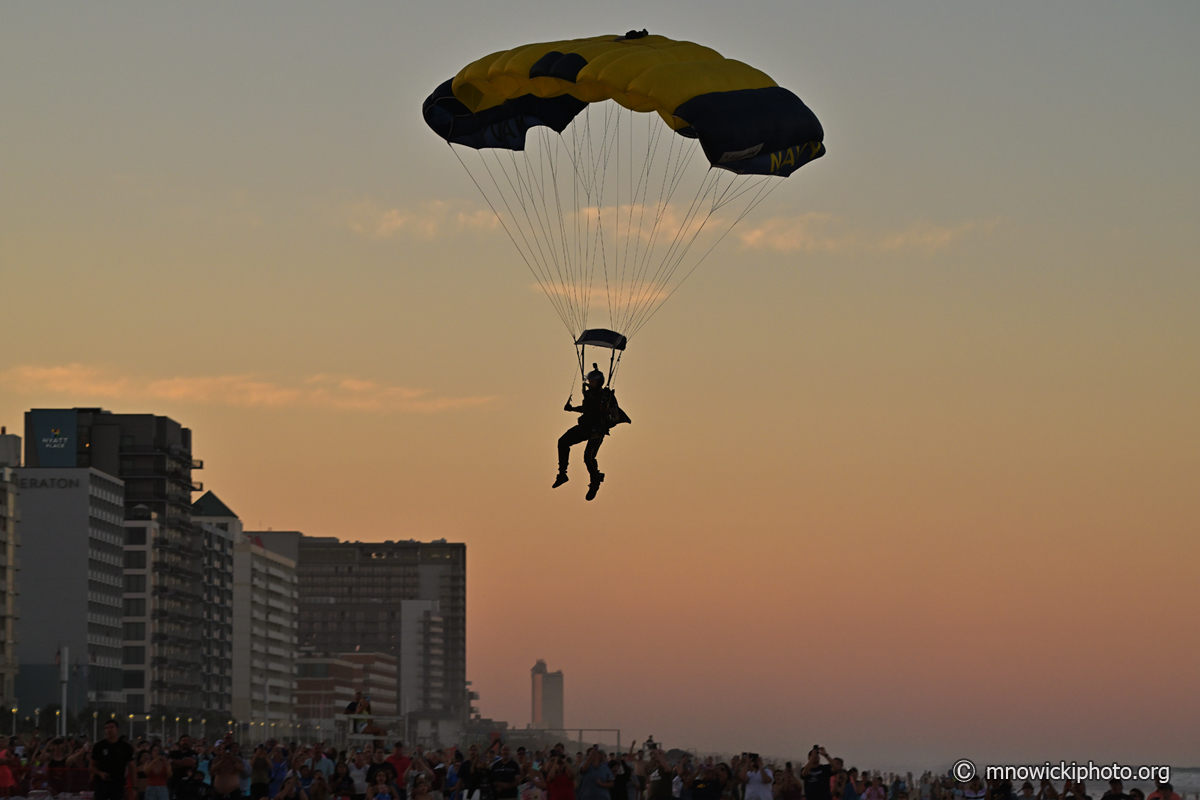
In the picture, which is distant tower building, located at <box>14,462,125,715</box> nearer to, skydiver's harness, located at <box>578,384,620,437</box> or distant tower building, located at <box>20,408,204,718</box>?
distant tower building, located at <box>20,408,204,718</box>

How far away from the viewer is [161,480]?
152m

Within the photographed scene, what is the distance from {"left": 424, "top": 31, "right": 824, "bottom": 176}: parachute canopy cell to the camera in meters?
26.4

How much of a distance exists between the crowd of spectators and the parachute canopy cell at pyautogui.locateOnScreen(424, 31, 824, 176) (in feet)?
33.3

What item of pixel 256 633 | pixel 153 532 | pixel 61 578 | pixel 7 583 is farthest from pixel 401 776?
pixel 256 633

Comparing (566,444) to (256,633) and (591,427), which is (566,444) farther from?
(256,633)

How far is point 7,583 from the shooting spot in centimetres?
11744

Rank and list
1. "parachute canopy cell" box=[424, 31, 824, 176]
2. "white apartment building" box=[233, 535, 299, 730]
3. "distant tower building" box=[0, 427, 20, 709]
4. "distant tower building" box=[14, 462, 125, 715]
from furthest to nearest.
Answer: "white apartment building" box=[233, 535, 299, 730] → "distant tower building" box=[14, 462, 125, 715] → "distant tower building" box=[0, 427, 20, 709] → "parachute canopy cell" box=[424, 31, 824, 176]

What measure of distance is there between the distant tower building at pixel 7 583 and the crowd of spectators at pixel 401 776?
86870 millimetres

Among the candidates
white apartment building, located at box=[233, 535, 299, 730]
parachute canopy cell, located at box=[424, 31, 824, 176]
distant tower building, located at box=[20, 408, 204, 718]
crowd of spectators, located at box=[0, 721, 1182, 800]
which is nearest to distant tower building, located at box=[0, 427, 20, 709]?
distant tower building, located at box=[20, 408, 204, 718]

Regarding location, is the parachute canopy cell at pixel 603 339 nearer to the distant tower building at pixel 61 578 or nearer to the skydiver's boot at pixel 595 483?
the skydiver's boot at pixel 595 483

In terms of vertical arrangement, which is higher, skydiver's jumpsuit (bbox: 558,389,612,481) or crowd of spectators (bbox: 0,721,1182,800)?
skydiver's jumpsuit (bbox: 558,389,612,481)

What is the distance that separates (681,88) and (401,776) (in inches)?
475

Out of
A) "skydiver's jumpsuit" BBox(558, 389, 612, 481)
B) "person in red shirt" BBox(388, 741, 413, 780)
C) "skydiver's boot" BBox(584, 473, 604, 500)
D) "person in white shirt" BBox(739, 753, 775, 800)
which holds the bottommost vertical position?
"person in white shirt" BBox(739, 753, 775, 800)

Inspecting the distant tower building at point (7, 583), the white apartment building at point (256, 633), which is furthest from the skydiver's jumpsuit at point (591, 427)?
the white apartment building at point (256, 633)
